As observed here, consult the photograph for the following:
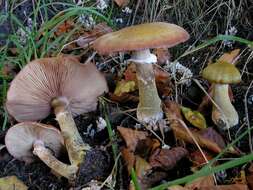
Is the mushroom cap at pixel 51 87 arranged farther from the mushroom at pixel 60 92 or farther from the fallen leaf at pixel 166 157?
the fallen leaf at pixel 166 157

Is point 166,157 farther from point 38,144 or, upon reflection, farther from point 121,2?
point 121,2

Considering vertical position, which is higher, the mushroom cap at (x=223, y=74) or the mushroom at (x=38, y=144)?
the mushroom cap at (x=223, y=74)

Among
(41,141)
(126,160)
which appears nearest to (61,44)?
(41,141)

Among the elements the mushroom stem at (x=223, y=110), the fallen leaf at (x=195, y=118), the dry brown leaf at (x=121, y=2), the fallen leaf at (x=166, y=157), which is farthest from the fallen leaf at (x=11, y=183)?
the dry brown leaf at (x=121, y=2)

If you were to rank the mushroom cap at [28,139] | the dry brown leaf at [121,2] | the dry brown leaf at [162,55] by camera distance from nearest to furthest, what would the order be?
the mushroom cap at [28,139] → the dry brown leaf at [162,55] → the dry brown leaf at [121,2]

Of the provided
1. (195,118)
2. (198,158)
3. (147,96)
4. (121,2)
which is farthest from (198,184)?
(121,2)

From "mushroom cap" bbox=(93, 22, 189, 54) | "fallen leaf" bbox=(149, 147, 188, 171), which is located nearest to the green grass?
"mushroom cap" bbox=(93, 22, 189, 54)
